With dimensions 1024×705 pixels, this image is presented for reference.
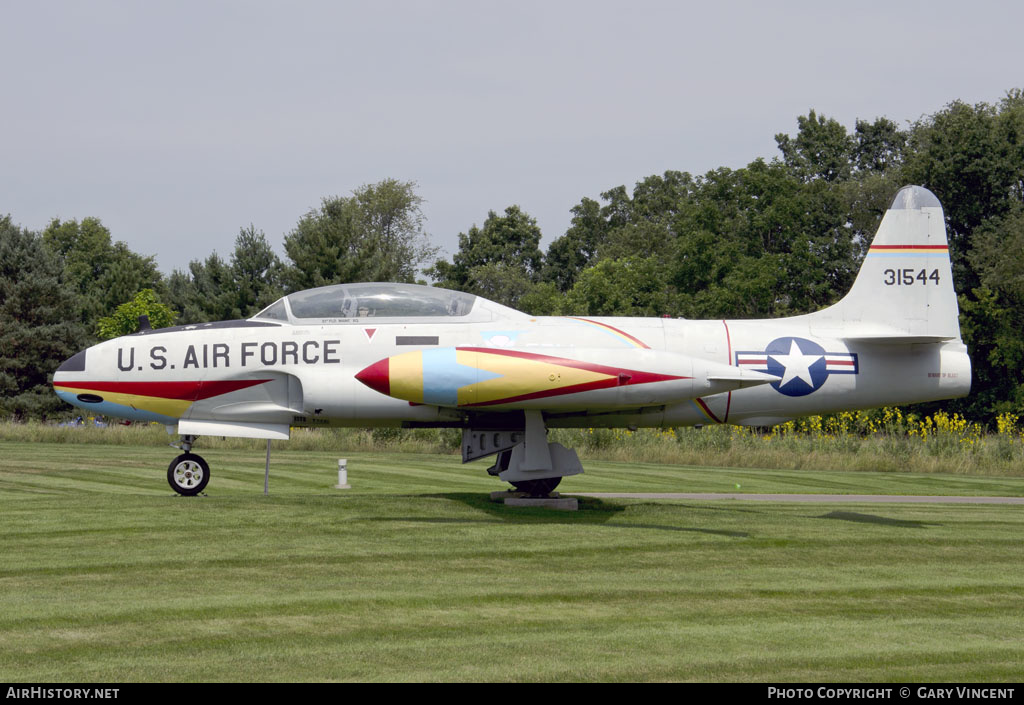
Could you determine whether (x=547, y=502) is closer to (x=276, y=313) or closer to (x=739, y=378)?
(x=739, y=378)

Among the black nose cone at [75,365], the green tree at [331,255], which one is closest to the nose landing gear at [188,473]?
the black nose cone at [75,365]

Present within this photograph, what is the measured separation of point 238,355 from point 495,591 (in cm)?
736

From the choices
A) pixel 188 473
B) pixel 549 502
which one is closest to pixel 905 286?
pixel 549 502

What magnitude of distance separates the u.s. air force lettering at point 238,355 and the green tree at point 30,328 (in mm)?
45279

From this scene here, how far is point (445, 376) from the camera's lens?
14148 mm

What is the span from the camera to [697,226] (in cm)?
6712

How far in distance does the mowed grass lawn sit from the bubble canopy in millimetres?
Answer: 2781

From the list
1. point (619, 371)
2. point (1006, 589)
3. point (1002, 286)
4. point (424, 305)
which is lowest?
point (1006, 589)

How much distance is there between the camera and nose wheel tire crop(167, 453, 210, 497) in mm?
16906

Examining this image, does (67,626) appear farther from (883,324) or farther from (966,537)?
(883,324)

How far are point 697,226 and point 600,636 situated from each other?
60.2 metres

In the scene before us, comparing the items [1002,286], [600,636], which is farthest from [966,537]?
[1002,286]

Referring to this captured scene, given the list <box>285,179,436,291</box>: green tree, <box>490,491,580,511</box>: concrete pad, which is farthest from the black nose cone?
<box>285,179,436,291</box>: green tree

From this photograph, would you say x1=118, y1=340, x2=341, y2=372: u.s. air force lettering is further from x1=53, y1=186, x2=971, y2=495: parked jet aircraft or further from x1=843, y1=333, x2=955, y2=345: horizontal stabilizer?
x1=843, y1=333, x2=955, y2=345: horizontal stabilizer
